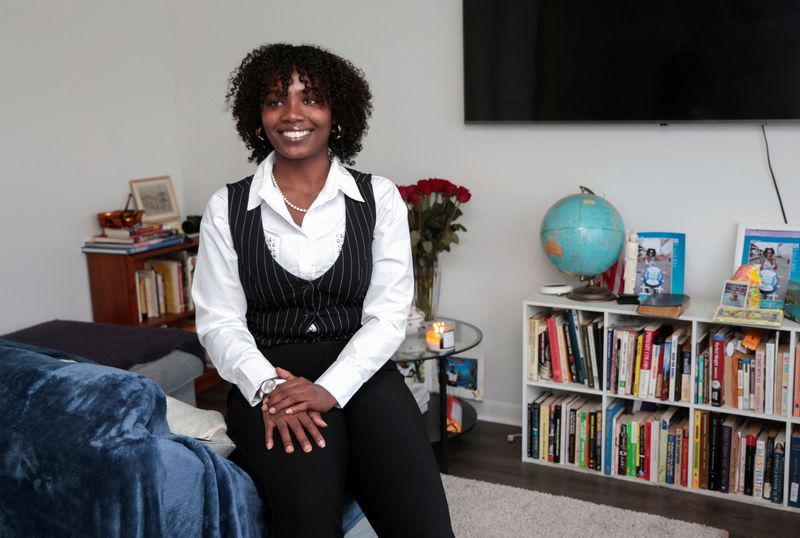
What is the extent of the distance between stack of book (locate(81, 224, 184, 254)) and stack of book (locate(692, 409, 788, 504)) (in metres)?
2.18

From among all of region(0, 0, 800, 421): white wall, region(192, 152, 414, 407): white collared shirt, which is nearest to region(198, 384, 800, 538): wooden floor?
region(0, 0, 800, 421): white wall

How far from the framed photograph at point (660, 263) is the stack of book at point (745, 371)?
24cm

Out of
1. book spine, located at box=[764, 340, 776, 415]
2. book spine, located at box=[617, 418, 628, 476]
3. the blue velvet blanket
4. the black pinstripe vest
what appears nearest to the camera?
the blue velvet blanket

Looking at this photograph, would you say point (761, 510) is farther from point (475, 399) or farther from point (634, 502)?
point (475, 399)

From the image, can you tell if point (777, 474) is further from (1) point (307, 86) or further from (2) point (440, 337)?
(1) point (307, 86)

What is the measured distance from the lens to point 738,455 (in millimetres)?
2627

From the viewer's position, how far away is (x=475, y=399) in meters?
3.36

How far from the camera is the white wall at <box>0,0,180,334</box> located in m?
3.16

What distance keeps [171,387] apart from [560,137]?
5.26 feet

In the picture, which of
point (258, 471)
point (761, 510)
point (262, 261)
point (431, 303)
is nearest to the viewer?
point (258, 471)

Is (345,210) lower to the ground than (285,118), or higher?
lower

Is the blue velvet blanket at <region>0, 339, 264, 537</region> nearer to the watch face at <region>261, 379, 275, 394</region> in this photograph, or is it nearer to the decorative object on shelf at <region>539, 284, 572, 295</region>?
the watch face at <region>261, 379, 275, 394</region>

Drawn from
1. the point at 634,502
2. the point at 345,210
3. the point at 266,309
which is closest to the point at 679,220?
the point at 634,502

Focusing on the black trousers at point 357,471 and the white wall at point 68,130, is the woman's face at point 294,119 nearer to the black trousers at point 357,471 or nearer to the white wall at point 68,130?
the black trousers at point 357,471
